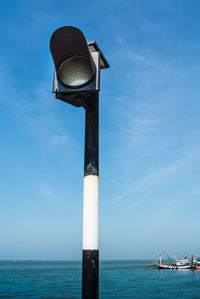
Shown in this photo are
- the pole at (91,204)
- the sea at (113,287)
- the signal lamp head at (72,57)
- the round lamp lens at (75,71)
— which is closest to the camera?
the pole at (91,204)

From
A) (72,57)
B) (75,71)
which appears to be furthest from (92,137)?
(72,57)

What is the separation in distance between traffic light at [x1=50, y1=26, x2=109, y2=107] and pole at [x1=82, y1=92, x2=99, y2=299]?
Result: 8.6 inches

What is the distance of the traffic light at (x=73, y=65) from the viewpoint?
8.73ft

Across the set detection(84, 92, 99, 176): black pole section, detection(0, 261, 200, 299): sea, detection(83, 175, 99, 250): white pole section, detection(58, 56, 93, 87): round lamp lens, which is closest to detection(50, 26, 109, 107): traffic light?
detection(58, 56, 93, 87): round lamp lens

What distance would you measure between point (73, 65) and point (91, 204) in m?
1.41

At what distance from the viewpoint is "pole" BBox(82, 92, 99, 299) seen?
2477mm

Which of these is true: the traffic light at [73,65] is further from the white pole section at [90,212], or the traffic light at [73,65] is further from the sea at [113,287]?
the sea at [113,287]

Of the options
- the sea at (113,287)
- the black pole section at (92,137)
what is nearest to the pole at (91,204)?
the black pole section at (92,137)

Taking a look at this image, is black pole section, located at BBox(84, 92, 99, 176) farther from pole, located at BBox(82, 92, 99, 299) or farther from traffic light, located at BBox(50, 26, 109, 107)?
A: traffic light, located at BBox(50, 26, 109, 107)

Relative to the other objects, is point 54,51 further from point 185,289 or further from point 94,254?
point 185,289

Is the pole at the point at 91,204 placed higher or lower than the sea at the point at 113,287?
higher

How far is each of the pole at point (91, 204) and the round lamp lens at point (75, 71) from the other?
0.85ft

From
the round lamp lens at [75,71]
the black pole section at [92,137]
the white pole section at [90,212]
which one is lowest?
the white pole section at [90,212]

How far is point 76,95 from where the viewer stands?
9.25 ft
